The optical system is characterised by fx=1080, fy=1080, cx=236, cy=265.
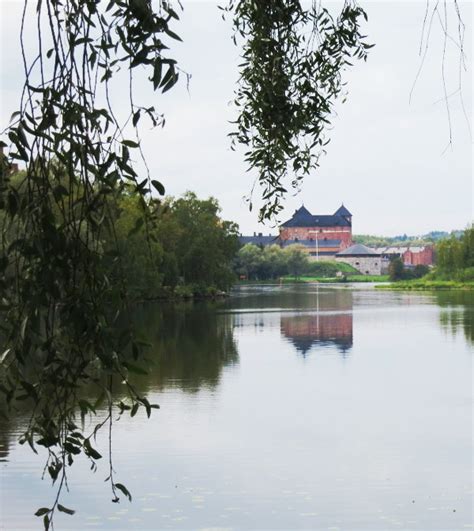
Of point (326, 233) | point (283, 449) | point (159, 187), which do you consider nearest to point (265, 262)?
point (326, 233)

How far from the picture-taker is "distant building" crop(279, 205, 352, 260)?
436 ft

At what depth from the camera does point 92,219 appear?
206 centimetres

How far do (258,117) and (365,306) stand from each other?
41871mm

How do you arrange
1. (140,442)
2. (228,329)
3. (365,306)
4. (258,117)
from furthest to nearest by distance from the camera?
(365,306)
(228,329)
(140,442)
(258,117)

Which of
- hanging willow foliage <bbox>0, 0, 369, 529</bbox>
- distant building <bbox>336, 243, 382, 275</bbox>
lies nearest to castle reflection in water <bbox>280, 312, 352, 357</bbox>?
hanging willow foliage <bbox>0, 0, 369, 529</bbox>

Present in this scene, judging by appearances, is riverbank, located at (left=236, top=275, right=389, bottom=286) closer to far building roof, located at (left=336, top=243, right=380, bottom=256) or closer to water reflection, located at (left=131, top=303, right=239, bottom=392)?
far building roof, located at (left=336, top=243, right=380, bottom=256)

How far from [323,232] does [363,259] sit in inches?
497

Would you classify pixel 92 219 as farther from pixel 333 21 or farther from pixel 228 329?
pixel 228 329

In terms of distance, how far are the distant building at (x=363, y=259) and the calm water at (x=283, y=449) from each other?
102 m

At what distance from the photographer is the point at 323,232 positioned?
448 feet

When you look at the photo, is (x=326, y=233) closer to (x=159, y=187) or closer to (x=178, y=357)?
(x=178, y=357)

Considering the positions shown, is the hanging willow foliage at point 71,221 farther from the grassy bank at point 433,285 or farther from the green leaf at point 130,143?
the grassy bank at point 433,285

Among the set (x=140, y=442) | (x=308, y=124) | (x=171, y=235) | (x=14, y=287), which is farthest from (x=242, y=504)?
(x=171, y=235)

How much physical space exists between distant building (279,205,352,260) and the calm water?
111m
